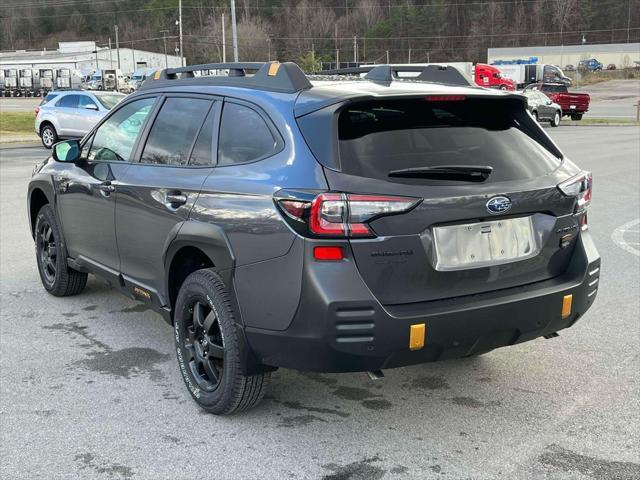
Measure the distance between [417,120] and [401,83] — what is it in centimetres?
49

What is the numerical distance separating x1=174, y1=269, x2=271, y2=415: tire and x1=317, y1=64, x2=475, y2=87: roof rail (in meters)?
1.47

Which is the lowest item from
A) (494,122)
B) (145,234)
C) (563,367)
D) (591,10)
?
(563,367)

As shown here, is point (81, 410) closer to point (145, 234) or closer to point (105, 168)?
point (145, 234)

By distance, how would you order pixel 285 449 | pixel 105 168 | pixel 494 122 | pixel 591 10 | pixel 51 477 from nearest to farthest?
pixel 51 477, pixel 285 449, pixel 494 122, pixel 105 168, pixel 591 10

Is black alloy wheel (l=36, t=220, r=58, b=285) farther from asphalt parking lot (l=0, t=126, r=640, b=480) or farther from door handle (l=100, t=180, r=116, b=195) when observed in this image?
door handle (l=100, t=180, r=116, b=195)

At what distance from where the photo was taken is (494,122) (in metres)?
3.71

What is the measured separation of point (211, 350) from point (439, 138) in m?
1.60

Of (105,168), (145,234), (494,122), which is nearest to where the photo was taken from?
(494,122)

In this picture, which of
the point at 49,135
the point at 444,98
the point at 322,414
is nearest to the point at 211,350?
the point at 322,414

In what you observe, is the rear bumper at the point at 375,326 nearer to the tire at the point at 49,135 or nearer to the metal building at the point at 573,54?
the tire at the point at 49,135

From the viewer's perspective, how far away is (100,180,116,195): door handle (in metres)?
4.61

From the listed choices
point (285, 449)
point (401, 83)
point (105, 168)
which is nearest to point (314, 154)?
point (401, 83)

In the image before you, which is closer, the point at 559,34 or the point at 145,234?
the point at 145,234

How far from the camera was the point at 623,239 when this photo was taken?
8.11m
